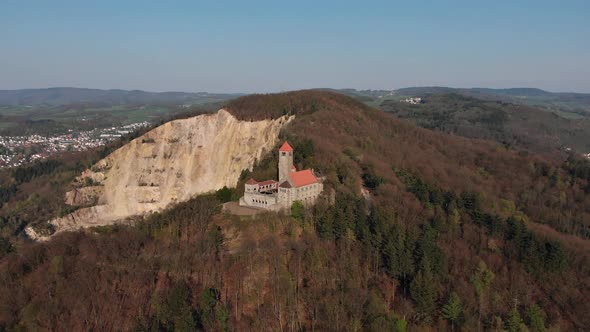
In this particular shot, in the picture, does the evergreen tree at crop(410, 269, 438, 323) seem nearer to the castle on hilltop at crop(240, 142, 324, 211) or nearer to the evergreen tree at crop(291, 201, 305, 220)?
the evergreen tree at crop(291, 201, 305, 220)

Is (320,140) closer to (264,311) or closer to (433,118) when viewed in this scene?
(264,311)

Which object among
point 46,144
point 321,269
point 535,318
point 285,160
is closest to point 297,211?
point 321,269

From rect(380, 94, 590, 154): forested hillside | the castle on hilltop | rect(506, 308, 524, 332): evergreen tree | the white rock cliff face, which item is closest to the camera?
rect(506, 308, 524, 332): evergreen tree

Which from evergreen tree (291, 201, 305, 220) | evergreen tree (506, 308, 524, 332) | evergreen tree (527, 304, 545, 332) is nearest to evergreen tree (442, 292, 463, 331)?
evergreen tree (506, 308, 524, 332)

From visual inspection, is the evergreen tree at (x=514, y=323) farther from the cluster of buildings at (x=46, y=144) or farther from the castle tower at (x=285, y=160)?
the cluster of buildings at (x=46, y=144)

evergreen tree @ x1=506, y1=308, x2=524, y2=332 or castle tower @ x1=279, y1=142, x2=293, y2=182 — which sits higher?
castle tower @ x1=279, y1=142, x2=293, y2=182

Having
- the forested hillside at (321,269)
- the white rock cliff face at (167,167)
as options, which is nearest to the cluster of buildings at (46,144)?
the white rock cliff face at (167,167)
